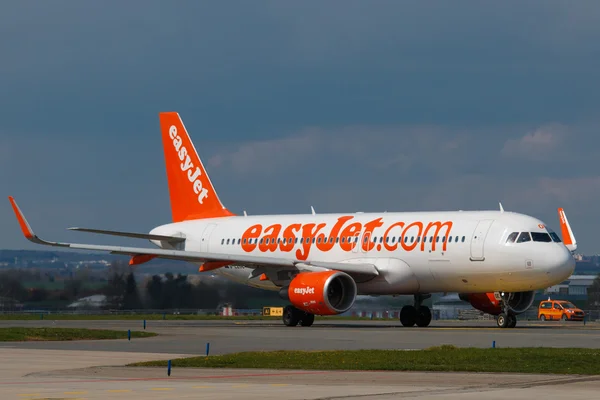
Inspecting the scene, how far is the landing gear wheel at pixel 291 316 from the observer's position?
5206 centimetres

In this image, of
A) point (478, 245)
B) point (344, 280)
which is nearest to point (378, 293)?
point (344, 280)

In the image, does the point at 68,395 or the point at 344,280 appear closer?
the point at 68,395

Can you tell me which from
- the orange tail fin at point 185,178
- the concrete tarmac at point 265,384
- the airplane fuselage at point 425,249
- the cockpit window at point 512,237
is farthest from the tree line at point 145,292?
the concrete tarmac at point 265,384

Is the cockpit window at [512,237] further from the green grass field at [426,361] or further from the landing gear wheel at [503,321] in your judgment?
the green grass field at [426,361]

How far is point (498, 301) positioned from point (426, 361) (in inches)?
1001

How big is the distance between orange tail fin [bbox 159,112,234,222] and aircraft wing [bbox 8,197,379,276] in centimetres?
994

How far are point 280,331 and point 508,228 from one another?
10.5 metres

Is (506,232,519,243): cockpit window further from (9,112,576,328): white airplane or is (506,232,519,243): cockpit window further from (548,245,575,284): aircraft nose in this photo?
(548,245,575,284): aircraft nose

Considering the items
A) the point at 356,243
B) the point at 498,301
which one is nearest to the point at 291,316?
the point at 356,243

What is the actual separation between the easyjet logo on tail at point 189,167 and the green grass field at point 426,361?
33.8 metres

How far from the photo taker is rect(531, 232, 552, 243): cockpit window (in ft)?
157

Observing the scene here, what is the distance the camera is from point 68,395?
19.8 meters

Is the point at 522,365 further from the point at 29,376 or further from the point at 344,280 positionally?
the point at 344,280

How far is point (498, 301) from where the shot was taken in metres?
52.0
